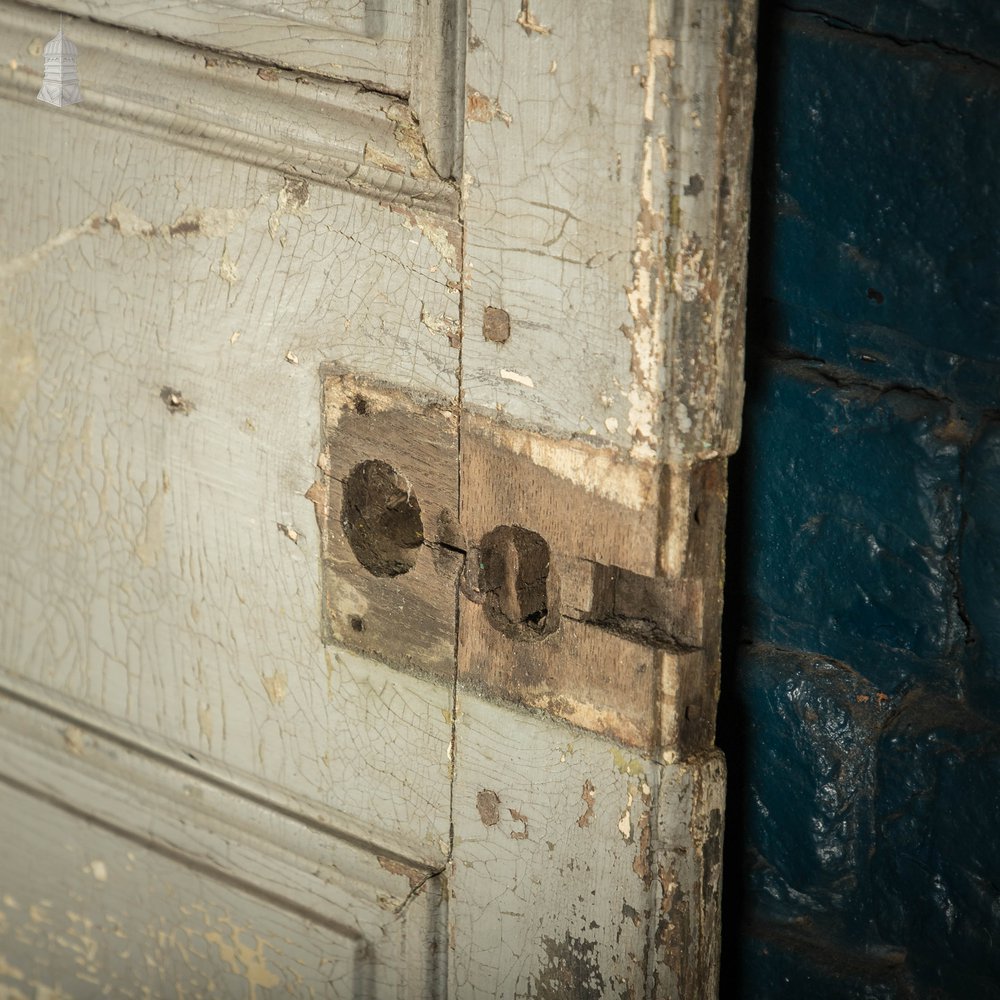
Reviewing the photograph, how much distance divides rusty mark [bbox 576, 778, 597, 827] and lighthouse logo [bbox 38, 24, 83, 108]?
74cm

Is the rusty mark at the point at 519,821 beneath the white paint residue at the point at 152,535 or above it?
beneath

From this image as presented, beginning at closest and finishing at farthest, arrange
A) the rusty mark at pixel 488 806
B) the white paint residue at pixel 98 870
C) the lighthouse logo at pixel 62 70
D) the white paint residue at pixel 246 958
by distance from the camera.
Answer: the rusty mark at pixel 488 806 < the lighthouse logo at pixel 62 70 < the white paint residue at pixel 246 958 < the white paint residue at pixel 98 870

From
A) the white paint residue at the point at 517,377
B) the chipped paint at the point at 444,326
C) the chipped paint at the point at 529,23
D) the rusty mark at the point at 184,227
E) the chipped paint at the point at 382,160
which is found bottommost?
the white paint residue at the point at 517,377

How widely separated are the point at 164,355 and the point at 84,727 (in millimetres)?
428

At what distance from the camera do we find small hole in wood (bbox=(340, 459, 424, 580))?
4.09 feet

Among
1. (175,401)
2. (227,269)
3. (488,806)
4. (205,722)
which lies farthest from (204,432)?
(488,806)

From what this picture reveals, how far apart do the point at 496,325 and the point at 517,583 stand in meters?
0.20

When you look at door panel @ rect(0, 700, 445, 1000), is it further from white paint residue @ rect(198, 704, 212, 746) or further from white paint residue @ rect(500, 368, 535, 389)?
white paint residue @ rect(500, 368, 535, 389)

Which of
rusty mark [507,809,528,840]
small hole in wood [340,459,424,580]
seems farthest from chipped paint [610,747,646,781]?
small hole in wood [340,459,424,580]

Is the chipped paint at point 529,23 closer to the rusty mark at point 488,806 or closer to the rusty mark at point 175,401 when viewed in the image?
the rusty mark at point 175,401

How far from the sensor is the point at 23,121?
140 centimetres

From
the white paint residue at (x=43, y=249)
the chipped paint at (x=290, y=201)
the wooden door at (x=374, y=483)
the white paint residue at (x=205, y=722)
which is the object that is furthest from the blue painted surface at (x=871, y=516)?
the white paint residue at (x=43, y=249)

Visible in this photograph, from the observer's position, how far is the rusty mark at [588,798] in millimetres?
1172

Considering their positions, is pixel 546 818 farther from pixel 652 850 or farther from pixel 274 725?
pixel 274 725
